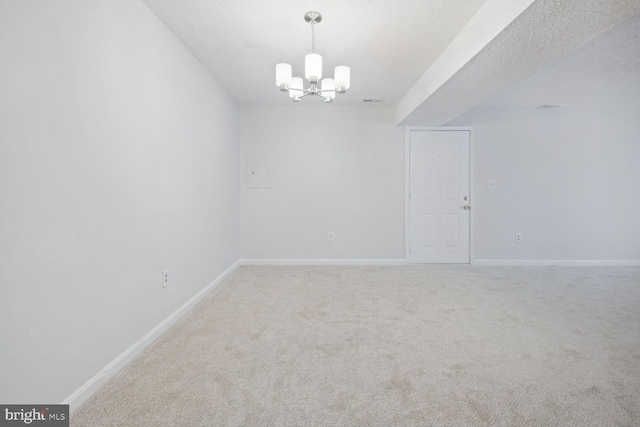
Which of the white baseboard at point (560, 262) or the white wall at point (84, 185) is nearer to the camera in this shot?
the white wall at point (84, 185)

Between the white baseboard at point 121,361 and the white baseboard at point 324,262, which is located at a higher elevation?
the white baseboard at point 324,262

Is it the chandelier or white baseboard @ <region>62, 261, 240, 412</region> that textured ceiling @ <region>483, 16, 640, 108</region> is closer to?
the chandelier

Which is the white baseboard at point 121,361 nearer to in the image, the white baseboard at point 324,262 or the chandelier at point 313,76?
the white baseboard at point 324,262

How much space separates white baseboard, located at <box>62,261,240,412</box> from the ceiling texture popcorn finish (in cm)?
231

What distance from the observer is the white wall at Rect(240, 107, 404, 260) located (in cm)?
433

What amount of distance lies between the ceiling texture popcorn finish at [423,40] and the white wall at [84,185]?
19.5 inches

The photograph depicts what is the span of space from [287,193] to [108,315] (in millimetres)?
2960

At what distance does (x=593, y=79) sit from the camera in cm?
328

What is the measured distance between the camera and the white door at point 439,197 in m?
4.39

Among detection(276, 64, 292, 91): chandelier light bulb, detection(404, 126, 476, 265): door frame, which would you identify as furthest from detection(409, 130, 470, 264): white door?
detection(276, 64, 292, 91): chandelier light bulb

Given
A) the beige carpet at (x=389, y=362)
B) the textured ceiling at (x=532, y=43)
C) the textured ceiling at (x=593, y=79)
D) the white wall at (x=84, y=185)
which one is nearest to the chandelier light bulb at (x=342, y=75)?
the textured ceiling at (x=532, y=43)

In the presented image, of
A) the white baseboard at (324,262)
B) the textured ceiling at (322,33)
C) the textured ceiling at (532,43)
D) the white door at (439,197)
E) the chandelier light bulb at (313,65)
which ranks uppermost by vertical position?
the textured ceiling at (322,33)

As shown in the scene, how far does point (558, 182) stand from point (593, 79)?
5.17ft

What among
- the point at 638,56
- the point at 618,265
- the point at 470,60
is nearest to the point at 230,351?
the point at 470,60
